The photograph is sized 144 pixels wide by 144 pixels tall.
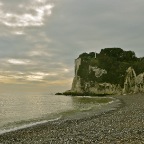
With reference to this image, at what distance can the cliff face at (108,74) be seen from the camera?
441ft

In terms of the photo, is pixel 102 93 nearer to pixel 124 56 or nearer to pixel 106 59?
pixel 106 59

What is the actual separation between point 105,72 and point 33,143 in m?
131

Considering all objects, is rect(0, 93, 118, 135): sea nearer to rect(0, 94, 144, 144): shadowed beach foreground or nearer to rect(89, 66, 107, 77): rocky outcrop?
rect(0, 94, 144, 144): shadowed beach foreground

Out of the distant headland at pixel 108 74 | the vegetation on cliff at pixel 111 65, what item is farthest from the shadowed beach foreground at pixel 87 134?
the vegetation on cliff at pixel 111 65

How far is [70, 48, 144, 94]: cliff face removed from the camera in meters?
134

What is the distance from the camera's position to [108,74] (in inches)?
5719

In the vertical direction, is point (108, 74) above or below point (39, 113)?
above

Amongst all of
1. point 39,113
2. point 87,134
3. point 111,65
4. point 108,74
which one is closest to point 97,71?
point 108,74

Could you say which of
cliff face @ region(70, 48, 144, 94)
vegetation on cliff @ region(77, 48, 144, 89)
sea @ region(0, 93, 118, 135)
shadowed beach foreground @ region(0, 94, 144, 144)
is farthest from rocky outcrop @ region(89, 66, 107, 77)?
shadowed beach foreground @ region(0, 94, 144, 144)

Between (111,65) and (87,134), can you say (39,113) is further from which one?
(111,65)

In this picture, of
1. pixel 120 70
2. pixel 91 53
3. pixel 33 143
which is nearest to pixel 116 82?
pixel 120 70

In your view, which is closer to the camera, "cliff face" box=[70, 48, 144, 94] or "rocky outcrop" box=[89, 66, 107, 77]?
"cliff face" box=[70, 48, 144, 94]

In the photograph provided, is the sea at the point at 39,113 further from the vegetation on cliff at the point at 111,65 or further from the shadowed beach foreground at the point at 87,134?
the vegetation on cliff at the point at 111,65

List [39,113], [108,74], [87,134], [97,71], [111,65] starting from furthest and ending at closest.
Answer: [111,65], [97,71], [108,74], [39,113], [87,134]
